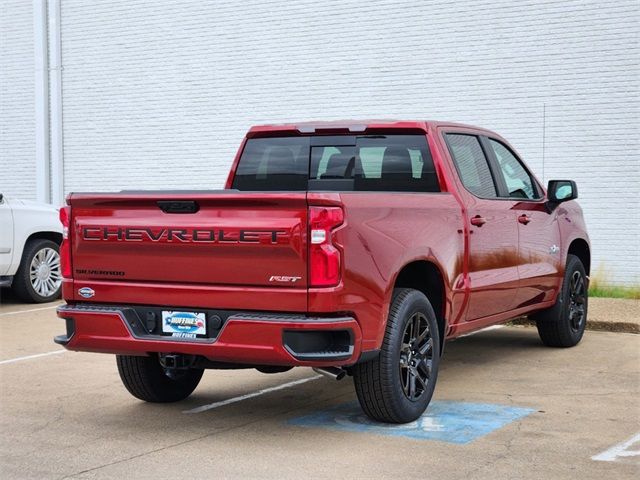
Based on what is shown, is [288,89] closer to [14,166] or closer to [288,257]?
[14,166]

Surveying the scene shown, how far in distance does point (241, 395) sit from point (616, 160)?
8.18 m

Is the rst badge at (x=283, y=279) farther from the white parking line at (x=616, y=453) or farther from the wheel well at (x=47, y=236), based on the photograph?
the wheel well at (x=47, y=236)

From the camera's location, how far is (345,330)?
5.89m

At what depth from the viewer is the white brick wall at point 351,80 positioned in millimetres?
14117

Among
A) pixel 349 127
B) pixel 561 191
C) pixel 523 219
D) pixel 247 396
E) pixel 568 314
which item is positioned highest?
pixel 349 127

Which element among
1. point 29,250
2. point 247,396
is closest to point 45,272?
point 29,250

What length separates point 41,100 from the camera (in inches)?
781

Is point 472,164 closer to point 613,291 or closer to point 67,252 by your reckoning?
point 67,252

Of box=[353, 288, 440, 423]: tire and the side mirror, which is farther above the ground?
the side mirror

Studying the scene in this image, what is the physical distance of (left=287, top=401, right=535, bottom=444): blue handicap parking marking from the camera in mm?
6301

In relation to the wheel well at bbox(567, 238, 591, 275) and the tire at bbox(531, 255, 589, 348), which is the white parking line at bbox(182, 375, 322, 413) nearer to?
the tire at bbox(531, 255, 589, 348)

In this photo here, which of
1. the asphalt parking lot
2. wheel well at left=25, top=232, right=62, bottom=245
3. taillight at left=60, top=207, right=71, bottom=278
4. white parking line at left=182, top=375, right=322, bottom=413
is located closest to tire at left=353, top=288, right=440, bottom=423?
the asphalt parking lot

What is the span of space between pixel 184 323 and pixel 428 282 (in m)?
1.89

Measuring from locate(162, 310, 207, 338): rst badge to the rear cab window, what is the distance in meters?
2.08
